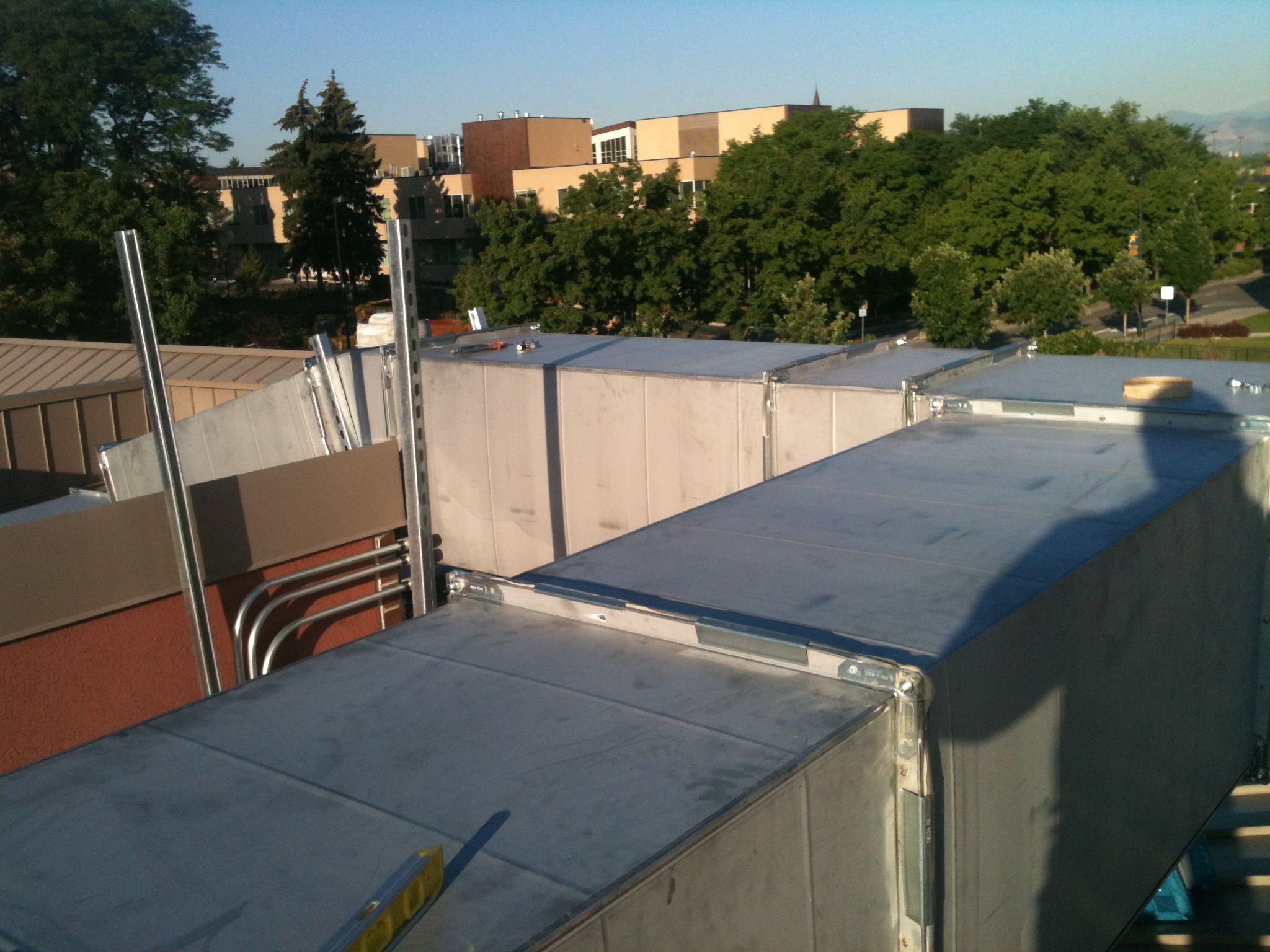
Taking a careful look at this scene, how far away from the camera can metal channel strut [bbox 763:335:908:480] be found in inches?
302

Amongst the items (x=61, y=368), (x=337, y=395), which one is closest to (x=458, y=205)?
(x=61, y=368)

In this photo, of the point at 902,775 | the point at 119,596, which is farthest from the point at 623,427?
the point at 902,775

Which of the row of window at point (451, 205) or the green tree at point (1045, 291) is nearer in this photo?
the green tree at point (1045, 291)

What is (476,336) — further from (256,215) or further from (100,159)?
(256,215)

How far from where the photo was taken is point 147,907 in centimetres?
222

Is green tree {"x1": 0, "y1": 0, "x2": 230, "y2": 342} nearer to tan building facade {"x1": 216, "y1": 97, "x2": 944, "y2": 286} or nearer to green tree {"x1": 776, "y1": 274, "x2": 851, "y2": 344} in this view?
tan building facade {"x1": 216, "y1": 97, "x2": 944, "y2": 286}

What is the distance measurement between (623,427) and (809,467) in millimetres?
2939

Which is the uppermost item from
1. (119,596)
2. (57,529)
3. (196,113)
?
(196,113)

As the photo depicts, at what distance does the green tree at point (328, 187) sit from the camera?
4753 cm

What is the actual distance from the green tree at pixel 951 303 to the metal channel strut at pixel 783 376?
104ft

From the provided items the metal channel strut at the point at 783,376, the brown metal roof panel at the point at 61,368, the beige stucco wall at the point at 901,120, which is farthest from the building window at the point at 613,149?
the metal channel strut at the point at 783,376

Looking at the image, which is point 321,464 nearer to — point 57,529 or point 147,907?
point 57,529

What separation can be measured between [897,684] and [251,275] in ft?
131

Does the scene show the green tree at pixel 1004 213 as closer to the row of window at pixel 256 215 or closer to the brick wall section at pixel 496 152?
the brick wall section at pixel 496 152
